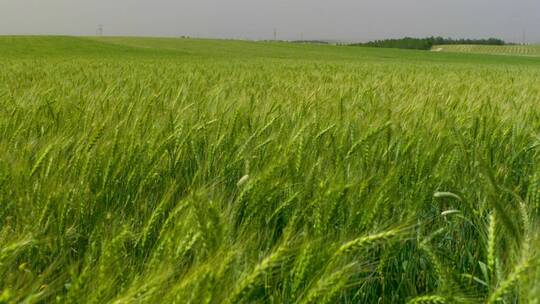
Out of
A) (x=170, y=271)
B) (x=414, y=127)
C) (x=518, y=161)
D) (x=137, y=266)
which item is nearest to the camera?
(x=170, y=271)

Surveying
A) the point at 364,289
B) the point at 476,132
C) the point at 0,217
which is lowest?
the point at 364,289

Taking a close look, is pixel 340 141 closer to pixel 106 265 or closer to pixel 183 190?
pixel 183 190

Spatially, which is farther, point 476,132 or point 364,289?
point 476,132

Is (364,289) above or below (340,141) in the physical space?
below

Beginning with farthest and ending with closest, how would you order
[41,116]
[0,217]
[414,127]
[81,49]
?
[81,49] < [41,116] < [414,127] < [0,217]

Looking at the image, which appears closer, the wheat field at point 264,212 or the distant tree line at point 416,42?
the wheat field at point 264,212

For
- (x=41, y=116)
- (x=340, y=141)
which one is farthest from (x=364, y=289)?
(x=41, y=116)

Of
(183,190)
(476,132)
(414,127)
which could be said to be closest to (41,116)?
(183,190)

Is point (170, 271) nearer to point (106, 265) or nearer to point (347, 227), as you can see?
point (106, 265)

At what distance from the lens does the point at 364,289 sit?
94 cm

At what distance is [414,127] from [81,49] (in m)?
28.7

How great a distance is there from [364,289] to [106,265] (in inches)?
20.8

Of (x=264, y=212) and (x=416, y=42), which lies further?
(x=416, y=42)

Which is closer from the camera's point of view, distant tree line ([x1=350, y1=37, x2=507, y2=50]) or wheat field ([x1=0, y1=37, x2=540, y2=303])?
wheat field ([x1=0, y1=37, x2=540, y2=303])
